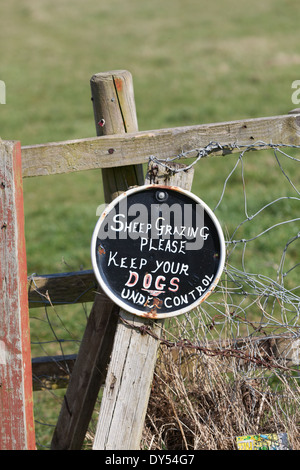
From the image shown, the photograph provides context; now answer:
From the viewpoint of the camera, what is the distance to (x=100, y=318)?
2818 mm

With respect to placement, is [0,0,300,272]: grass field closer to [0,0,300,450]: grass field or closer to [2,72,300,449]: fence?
[0,0,300,450]: grass field

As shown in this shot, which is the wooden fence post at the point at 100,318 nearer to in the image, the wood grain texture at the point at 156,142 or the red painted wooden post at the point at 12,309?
the wood grain texture at the point at 156,142

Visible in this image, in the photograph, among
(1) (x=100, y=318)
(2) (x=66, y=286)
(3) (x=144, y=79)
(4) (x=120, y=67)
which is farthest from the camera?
(4) (x=120, y=67)

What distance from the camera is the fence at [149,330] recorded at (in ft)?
8.30

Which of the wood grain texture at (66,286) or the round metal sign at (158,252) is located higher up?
the round metal sign at (158,252)

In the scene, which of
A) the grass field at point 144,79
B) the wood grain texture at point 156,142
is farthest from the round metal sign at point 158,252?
the grass field at point 144,79

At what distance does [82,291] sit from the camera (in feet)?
10.1

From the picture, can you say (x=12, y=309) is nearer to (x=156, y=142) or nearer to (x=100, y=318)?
(x=100, y=318)

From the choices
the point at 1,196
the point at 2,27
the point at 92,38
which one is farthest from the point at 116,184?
the point at 2,27

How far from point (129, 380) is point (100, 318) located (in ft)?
1.28

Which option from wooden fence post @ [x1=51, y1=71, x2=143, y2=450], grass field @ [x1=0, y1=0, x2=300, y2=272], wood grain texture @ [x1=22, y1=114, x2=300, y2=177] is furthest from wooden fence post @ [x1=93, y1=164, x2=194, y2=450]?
grass field @ [x1=0, y1=0, x2=300, y2=272]

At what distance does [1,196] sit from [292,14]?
66.6 feet

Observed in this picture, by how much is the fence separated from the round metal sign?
94 mm

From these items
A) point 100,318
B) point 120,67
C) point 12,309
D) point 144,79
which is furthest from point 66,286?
point 120,67
